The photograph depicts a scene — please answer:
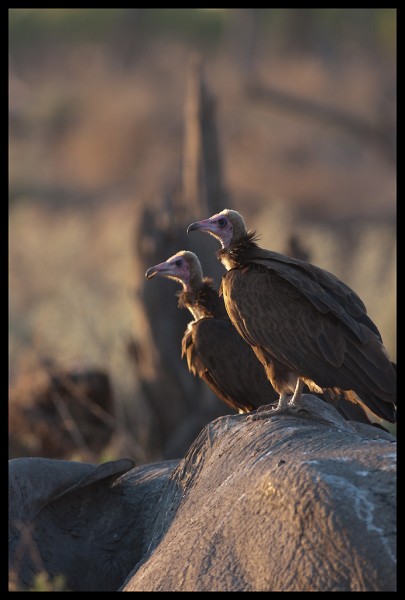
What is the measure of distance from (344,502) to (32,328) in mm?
16004

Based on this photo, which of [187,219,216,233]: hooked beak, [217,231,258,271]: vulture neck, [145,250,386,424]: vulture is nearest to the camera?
[217,231,258,271]: vulture neck

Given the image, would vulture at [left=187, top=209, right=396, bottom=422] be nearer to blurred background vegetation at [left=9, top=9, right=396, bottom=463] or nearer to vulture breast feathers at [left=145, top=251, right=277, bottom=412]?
vulture breast feathers at [left=145, top=251, right=277, bottom=412]

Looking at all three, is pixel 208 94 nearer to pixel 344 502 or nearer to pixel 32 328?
pixel 32 328

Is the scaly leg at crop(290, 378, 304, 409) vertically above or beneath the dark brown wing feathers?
beneath

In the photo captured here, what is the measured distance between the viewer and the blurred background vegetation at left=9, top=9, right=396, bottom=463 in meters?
15.5

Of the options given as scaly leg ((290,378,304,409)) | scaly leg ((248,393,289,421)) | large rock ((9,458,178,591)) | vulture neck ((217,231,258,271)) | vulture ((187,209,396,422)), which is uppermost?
vulture neck ((217,231,258,271))

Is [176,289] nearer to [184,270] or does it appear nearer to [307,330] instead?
[184,270]

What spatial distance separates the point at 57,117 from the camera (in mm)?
40094

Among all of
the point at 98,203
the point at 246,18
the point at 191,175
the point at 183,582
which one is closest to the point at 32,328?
the point at 191,175

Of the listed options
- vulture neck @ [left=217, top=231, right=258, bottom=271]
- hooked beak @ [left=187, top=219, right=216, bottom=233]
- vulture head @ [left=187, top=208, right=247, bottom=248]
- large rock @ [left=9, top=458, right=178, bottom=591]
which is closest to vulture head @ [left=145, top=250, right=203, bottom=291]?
hooked beak @ [left=187, top=219, right=216, bottom=233]

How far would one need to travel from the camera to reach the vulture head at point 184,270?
8.85m

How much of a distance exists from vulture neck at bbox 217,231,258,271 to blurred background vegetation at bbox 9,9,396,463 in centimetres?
447

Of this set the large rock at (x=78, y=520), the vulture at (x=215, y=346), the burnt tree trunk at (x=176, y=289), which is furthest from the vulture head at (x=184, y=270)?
the burnt tree trunk at (x=176, y=289)
